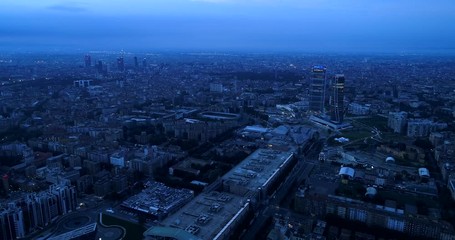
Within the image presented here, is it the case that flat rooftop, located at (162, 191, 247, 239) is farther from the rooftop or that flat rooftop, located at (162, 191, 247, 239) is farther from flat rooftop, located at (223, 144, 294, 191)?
the rooftop

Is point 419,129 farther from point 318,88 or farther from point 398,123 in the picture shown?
point 318,88

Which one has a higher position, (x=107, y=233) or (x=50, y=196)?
(x=50, y=196)

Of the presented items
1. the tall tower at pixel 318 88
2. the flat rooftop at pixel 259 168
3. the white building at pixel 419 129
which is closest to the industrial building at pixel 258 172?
the flat rooftop at pixel 259 168

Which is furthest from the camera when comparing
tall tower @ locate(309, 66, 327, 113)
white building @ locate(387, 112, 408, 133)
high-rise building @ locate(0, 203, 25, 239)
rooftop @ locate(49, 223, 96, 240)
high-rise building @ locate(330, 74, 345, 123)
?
tall tower @ locate(309, 66, 327, 113)

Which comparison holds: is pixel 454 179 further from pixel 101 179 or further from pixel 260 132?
pixel 101 179

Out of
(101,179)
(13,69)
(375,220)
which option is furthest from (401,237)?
(13,69)

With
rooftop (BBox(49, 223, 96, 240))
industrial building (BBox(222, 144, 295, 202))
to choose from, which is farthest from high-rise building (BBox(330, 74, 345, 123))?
rooftop (BBox(49, 223, 96, 240))
